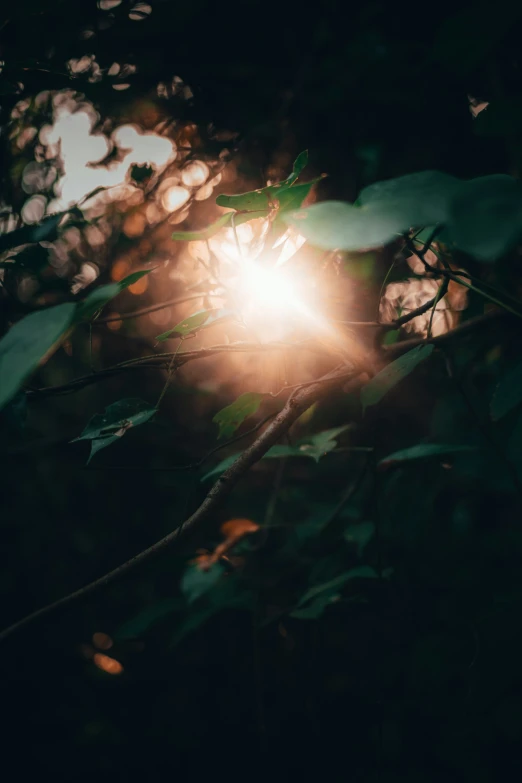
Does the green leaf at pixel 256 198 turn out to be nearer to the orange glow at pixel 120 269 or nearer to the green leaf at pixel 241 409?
Answer: the green leaf at pixel 241 409

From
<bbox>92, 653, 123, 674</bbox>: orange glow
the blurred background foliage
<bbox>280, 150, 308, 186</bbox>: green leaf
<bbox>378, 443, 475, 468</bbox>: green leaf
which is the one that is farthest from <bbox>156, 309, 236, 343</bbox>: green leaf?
<bbox>92, 653, 123, 674</bbox>: orange glow

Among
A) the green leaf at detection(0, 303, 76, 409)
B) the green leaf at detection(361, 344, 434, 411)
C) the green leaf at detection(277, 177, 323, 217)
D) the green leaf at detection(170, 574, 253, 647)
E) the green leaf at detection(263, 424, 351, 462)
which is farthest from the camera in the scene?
the green leaf at detection(170, 574, 253, 647)

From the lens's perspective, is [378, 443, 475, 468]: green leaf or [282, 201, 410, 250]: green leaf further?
[378, 443, 475, 468]: green leaf

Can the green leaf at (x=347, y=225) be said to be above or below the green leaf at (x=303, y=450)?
above

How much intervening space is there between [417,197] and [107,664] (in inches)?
55.8

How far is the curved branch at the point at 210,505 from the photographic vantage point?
0.37 m

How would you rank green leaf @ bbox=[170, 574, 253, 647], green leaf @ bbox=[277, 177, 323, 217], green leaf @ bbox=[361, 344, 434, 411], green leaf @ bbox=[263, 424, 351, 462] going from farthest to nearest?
green leaf @ bbox=[170, 574, 253, 647] → green leaf @ bbox=[263, 424, 351, 462] → green leaf @ bbox=[361, 344, 434, 411] → green leaf @ bbox=[277, 177, 323, 217]

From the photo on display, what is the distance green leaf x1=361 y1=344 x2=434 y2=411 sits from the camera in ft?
1.43

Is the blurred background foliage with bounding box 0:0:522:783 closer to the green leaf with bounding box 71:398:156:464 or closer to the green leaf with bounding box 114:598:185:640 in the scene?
the green leaf with bounding box 114:598:185:640

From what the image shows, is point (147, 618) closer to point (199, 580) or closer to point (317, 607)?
point (199, 580)

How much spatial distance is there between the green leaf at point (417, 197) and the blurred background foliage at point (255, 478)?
14.8 inches

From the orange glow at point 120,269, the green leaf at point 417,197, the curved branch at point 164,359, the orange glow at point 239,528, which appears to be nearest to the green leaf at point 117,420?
Result: the curved branch at point 164,359

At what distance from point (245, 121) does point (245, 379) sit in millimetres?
606

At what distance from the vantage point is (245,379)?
1.03 meters
